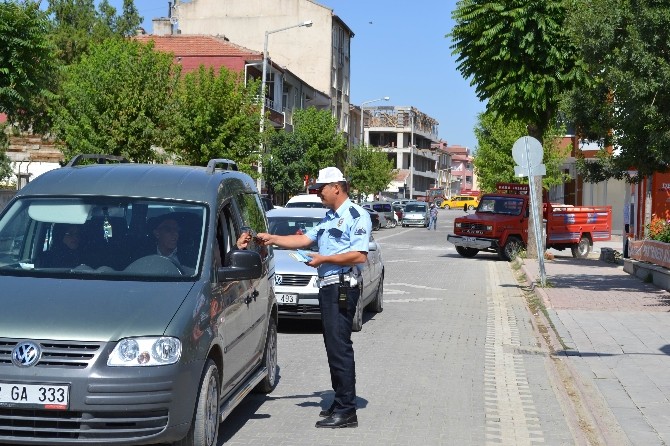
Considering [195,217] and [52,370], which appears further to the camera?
[195,217]

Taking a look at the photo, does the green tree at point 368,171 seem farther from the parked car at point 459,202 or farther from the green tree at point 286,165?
the green tree at point 286,165

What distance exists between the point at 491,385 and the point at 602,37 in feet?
36.9

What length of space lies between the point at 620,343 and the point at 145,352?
8616 mm

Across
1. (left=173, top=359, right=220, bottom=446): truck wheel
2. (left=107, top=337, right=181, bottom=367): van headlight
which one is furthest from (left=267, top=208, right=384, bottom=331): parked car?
(left=107, top=337, right=181, bottom=367): van headlight

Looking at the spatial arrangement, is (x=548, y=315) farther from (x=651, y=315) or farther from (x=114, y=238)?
(x=114, y=238)

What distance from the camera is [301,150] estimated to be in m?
65.4

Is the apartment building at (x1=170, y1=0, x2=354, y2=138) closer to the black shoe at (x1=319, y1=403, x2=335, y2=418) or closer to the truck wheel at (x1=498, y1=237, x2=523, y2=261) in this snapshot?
the truck wheel at (x1=498, y1=237, x2=523, y2=261)

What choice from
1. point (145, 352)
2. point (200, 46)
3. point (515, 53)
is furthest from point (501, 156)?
point (145, 352)

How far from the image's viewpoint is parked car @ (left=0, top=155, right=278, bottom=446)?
5.86 metres

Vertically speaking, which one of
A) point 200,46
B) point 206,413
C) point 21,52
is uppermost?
point 200,46

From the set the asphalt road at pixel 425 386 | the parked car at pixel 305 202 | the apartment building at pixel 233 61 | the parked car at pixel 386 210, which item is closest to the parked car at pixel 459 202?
the parked car at pixel 386 210

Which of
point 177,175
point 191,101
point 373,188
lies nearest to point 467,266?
point 191,101

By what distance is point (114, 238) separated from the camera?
283 inches

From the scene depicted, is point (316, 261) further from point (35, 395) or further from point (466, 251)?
point (466, 251)
